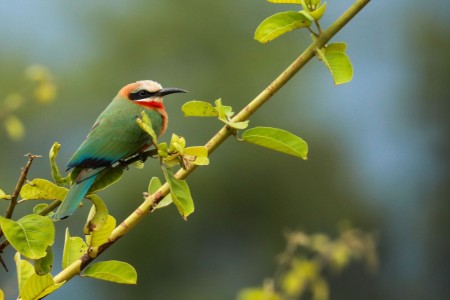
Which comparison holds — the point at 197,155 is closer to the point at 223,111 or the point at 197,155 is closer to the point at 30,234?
the point at 223,111

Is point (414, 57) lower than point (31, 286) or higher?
higher

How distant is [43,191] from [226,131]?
33 centimetres

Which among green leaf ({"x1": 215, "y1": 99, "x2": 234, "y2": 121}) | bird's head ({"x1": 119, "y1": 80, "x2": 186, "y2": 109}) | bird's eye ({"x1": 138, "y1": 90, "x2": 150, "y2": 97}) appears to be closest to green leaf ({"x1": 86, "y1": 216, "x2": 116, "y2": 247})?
green leaf ({"x1": 215, "y1": 99, "x2": 234, "y2": 121})

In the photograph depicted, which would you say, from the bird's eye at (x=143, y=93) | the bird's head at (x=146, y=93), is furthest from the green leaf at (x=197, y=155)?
the bird's eye at (x=143, y=93)

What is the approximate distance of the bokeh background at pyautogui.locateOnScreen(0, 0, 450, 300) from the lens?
31.4 m

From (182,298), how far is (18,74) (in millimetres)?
8197

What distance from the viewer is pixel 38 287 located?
163 cm

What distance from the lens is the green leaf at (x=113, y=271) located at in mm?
1705

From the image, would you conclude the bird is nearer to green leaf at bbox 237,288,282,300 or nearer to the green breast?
the green breast

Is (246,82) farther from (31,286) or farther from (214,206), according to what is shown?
(31,286)

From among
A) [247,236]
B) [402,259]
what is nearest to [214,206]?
[247,236]

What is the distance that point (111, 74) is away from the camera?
112 ft

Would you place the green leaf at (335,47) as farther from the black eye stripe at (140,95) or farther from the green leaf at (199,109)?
the black eye stripe at (140,95)

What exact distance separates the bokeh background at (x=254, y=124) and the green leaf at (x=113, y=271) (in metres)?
23.2
